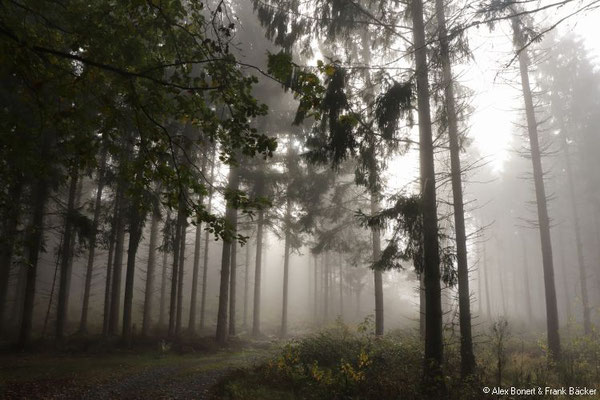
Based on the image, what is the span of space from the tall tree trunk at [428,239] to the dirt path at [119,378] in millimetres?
5062

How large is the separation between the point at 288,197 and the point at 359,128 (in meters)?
9.44

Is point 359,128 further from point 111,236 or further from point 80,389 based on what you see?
point 111,236

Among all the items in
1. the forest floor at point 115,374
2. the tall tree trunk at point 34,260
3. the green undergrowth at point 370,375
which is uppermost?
the tall tree trunk at point 34,260

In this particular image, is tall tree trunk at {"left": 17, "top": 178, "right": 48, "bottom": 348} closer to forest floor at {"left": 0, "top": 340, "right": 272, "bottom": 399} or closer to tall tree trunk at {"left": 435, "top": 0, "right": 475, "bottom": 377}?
forest floor at {"left": 0, "top": 340, "right": 272, "bottom": 399}

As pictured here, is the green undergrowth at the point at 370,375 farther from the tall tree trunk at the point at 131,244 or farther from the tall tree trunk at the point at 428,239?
the tall tree trunk at the point at 131,244

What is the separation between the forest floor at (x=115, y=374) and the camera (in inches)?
326

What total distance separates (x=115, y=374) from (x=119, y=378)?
55cm

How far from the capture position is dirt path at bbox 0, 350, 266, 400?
8227 millimetres

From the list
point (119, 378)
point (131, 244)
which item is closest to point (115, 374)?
point (119, 378)

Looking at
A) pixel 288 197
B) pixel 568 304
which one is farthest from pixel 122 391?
pixel 568 304

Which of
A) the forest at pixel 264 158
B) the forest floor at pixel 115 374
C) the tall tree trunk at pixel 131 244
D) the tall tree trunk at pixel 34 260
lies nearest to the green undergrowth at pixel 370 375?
the forest at pixel 264 158

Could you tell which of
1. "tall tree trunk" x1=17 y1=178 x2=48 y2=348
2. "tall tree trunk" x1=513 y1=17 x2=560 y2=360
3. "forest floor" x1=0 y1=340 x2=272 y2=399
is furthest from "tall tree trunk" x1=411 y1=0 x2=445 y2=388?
"tall tree trunk" x1=17 y1=178 x2=48 y2=348

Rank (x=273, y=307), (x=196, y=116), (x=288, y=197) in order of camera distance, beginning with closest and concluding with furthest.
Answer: (x=196, y=116) < (x=288, y=197) < (x=273, y=307)

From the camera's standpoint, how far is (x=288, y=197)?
16984mm
